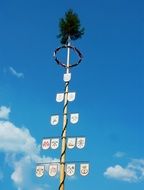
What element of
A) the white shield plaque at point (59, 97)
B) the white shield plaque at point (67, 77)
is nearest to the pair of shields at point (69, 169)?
the white shield plaque at point (59, 97)

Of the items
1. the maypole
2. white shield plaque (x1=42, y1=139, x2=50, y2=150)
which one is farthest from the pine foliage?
white shield plaque (x1=42, y1=139, x2=50, y2=150)

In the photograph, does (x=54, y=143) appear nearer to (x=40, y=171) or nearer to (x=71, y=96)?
(x=40, y=171)

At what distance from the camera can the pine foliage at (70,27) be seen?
115 feet

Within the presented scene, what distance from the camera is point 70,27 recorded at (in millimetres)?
35281

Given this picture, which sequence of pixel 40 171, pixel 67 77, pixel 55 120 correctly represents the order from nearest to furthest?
1. pixel 40 171
2. pixel 55 120
3. pixel 67 77

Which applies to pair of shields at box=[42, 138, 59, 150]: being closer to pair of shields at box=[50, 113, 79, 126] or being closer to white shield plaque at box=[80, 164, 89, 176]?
pair of shields at box=[50, 113, 79, 126]

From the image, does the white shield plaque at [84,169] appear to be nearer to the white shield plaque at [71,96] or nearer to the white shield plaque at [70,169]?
the white shield plaque at [70,169]

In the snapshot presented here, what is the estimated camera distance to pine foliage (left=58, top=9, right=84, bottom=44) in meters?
35.2

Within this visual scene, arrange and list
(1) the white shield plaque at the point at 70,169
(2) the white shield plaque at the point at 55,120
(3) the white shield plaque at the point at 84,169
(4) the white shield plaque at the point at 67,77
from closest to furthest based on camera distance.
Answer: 1. (1) the white shield plaque at the point at 70,169
2. (3) the white shield plaque at the point at 84,169
3. (2) the white shield plaque at the point at 55,120
4. (4) the white shield plaque at the point at 67,77

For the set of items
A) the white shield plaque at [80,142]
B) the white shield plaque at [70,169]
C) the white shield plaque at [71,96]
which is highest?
the white shield plaque at [71,96]

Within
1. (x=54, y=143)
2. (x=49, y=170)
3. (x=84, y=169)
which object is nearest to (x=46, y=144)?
(x=54, y=143)

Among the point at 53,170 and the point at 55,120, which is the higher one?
the point at 55,120

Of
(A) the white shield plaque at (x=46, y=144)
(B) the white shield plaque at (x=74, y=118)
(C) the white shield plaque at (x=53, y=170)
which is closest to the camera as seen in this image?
(C) the white shield plaque at (x=53, y=170)

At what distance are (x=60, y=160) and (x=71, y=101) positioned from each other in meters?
4.19
